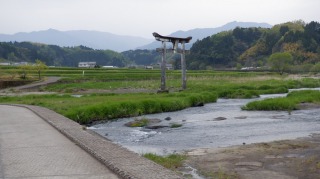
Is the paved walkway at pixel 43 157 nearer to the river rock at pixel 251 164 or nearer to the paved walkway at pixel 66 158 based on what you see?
the paved walkway at pixel 66 158

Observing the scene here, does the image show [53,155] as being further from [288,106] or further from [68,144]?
[288,106]

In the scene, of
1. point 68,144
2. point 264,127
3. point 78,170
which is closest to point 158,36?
point 264,127

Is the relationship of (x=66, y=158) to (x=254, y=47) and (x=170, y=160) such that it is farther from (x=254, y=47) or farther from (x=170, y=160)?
(x=254, y=47)

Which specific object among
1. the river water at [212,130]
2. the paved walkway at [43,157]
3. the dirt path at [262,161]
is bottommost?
the river water at [212,130]

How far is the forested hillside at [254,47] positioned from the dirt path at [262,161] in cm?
9987

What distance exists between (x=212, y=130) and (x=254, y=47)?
117 m

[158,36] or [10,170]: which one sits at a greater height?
[158,36]

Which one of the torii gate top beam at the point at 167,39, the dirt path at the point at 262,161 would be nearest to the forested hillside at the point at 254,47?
the torii gate top beam at the point at 167,39

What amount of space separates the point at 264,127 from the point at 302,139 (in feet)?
12.0

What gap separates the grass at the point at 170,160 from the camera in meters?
10.4

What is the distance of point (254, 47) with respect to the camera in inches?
5162

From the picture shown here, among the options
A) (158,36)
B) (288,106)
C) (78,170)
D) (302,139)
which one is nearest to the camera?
(78,170)

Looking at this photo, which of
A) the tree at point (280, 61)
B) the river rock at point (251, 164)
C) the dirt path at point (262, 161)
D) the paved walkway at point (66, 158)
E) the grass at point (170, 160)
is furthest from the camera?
the tree at point (280, 61)

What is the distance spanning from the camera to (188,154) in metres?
12.5
